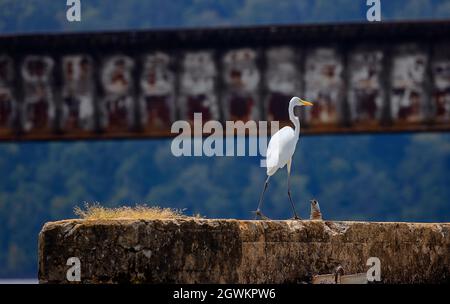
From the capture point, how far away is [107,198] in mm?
127500

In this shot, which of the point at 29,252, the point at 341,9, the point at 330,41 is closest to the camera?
the point at 330,41

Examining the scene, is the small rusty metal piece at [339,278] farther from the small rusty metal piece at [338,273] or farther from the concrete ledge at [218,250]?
the concrete ledge at [218,250]

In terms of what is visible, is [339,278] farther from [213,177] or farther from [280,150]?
[213,177]

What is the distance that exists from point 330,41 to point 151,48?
14.0ft

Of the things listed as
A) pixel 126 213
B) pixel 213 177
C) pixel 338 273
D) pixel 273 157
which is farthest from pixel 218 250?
pixel 213 177

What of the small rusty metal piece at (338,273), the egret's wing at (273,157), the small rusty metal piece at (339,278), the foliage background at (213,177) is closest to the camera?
the small rusty metal piece at (339,278)

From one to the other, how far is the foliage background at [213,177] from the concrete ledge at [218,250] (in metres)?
97.7

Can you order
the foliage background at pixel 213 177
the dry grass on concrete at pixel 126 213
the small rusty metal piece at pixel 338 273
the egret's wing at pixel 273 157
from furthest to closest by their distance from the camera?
1. the foliage background at pixel 213 177
2. the egret's wing at pixel 273 157
3. the small rusty metal piece at pixel 338 273
4. the dry grass on concrete at pixel 126 213

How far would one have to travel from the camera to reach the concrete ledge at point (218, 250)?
16156 mm

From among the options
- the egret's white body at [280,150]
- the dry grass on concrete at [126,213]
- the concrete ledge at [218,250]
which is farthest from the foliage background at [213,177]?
the dry grass on concrete at [126,213]

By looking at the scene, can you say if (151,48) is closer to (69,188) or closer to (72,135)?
(72,135)

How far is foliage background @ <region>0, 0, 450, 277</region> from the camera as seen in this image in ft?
403

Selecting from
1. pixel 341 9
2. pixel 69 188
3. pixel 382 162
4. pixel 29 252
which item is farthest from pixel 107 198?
pixel 341 9

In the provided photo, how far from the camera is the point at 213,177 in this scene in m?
129
